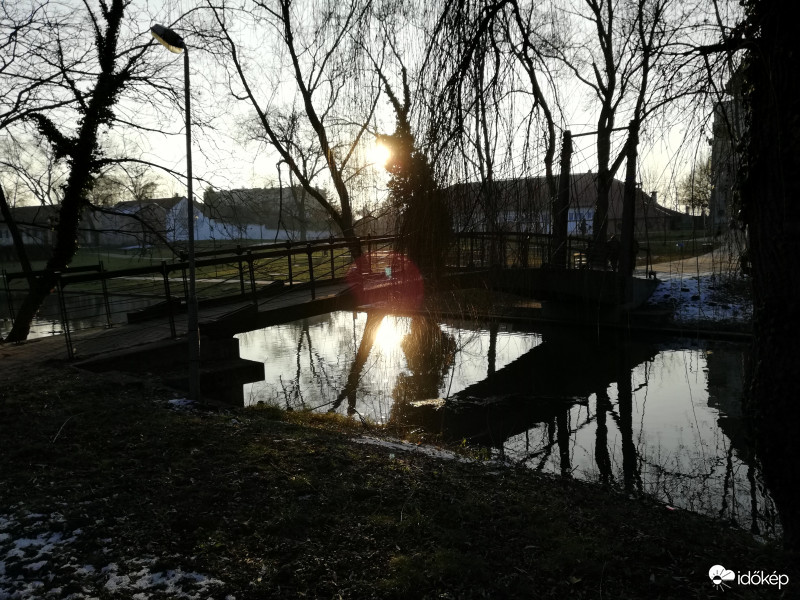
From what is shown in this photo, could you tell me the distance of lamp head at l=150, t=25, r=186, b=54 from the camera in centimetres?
793

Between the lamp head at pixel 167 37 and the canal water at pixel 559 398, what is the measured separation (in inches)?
189

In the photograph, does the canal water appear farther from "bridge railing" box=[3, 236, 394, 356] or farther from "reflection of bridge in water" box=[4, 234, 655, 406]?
"bridge railing" box=[3, 236, 394, 356]

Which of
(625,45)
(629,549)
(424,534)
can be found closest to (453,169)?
(625,45)

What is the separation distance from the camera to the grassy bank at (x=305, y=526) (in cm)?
360

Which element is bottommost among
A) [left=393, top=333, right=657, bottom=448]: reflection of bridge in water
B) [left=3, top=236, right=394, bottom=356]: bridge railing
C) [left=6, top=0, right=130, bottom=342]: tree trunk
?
[left=393, top=333, right=657, bottom=448]: reflection of bridge in water

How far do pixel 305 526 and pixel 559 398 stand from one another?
9867 mm

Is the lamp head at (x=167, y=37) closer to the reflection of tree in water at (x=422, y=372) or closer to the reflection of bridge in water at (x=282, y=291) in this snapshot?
the reflection of bridge in water at (x=282, y=291)

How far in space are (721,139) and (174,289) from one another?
30.2m

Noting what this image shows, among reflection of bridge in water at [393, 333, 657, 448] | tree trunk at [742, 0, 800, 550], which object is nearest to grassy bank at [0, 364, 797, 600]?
tree trunk at [742, 0, 800, 550]

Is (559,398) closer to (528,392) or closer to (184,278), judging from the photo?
(528,392)

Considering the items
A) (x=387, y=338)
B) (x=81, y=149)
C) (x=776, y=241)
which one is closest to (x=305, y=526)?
(x=776, y=241)

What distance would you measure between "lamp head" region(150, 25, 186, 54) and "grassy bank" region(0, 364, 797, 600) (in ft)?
16.2

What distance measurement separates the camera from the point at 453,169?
324cm

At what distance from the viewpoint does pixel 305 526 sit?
432 cm
